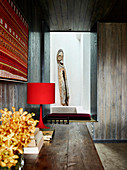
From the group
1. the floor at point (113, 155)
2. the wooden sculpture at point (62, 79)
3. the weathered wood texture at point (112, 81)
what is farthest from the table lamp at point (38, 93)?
the wooden sculpture at point (62, 79)

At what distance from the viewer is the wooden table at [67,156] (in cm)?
107

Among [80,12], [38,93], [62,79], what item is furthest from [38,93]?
[62,79]

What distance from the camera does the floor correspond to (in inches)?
112

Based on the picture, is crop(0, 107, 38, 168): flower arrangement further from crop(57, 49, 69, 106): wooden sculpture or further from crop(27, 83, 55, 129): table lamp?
crop(57, 49, 69, 106): wooden sculpture

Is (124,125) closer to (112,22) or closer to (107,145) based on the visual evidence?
(107,145)

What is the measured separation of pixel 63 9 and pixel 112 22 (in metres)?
1.23

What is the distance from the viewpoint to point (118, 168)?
278 cm

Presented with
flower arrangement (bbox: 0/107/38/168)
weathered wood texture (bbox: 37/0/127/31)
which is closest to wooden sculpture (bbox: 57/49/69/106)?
weathered wood texture (bbox: 37/0/127/31)

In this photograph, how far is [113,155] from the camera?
130 inches

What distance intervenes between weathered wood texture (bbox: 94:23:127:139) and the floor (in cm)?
23

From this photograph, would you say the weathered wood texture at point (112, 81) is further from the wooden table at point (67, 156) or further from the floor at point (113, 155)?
the wooden table at point (67, 156)

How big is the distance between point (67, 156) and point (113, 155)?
7.76ft

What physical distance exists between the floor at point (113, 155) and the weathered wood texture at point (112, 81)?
23cm

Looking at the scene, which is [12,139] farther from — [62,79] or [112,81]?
[62,79]
